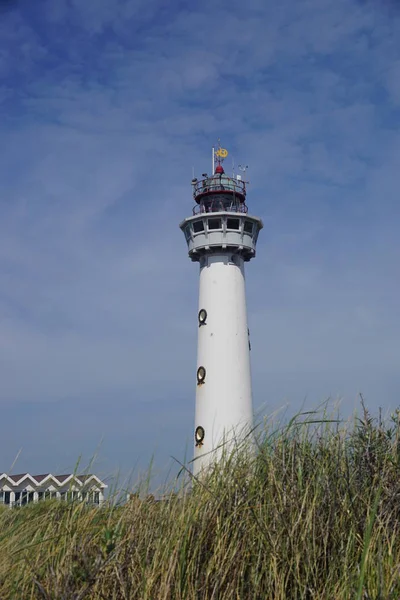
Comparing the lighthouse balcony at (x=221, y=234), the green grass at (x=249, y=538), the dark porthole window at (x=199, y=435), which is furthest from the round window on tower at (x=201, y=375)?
the green grass at (x=249, y=538)

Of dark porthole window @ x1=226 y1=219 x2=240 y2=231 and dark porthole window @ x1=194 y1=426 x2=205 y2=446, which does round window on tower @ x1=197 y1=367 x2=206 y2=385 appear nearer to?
dark porthole window @ x1=194 y1=426 x2=205 y2=446

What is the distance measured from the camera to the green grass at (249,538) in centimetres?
503

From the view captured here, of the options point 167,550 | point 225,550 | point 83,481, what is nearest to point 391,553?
point 225,550

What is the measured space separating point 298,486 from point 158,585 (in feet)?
4.87

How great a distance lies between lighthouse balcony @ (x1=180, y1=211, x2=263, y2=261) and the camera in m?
27.3

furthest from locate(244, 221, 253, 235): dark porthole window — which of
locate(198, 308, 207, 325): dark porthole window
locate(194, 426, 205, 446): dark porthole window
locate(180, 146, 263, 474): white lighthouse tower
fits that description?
locate(194, 426, 205, 446): dark porthole window

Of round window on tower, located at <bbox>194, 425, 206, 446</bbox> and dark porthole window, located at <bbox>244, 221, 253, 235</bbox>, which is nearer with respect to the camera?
round window on tower, located at <bbox>194, 425, 206, 446</bbox>

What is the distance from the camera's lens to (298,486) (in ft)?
19.3

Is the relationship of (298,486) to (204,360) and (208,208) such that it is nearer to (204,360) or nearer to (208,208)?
(204,360)

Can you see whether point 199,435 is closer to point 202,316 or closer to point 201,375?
point 201,375

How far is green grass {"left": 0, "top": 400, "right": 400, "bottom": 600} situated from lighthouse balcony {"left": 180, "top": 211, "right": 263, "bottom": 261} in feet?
68.4

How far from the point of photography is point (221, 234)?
27375mm

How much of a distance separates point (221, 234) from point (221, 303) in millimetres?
3024

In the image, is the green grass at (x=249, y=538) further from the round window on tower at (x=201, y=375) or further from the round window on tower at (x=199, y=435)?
the round window on tower at (x=201, y=375)
